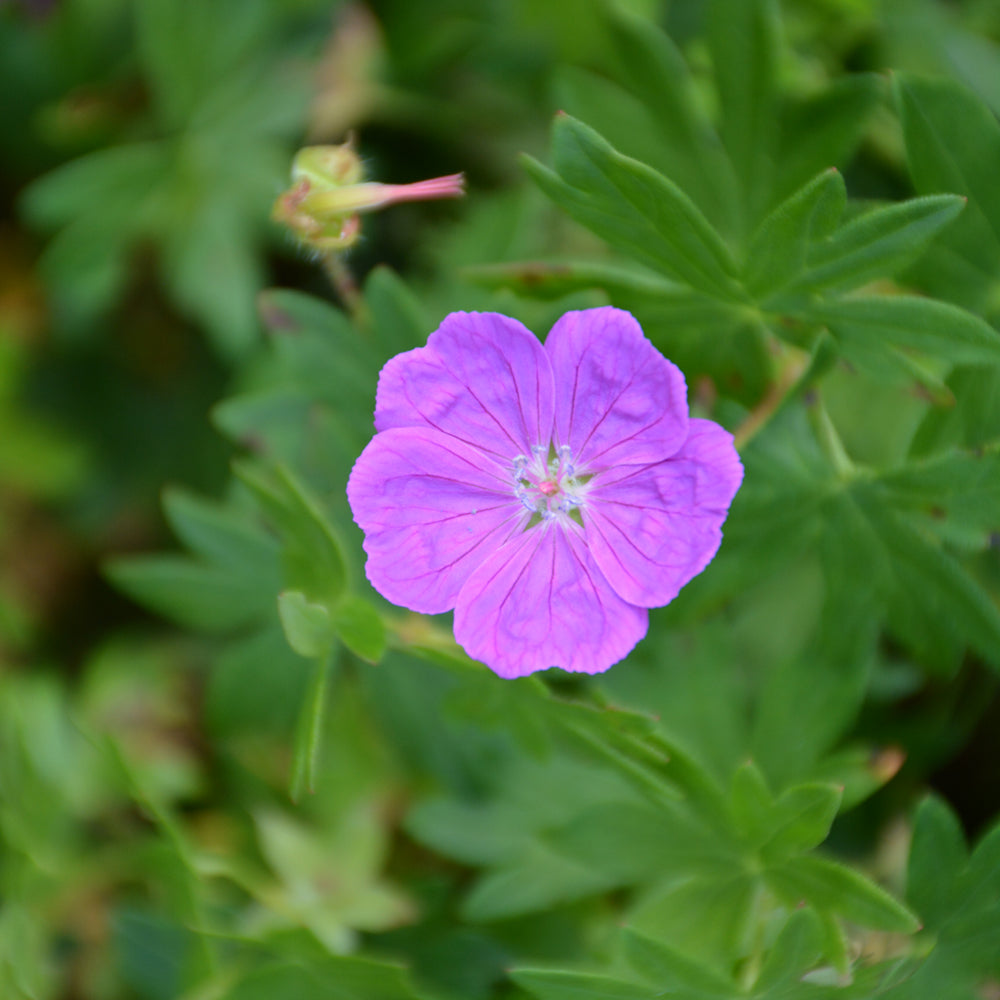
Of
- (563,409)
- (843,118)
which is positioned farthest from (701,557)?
(843,118)

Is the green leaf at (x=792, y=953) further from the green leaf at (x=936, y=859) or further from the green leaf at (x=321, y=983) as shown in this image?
the green leaf at (x=321, y=983)

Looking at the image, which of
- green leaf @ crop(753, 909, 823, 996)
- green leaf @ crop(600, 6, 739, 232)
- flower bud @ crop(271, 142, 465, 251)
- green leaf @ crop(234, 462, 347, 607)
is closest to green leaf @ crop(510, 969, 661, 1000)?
green leaf @ crop(753, 909, 823, 996)

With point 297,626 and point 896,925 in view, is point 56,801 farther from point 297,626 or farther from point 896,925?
point 896,925

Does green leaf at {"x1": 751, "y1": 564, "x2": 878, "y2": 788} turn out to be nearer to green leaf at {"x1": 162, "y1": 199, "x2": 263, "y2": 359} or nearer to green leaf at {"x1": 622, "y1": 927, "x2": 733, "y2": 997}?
green leaf at {"x1": 622, "y1": 927, "x2": 733, "y2": 997}

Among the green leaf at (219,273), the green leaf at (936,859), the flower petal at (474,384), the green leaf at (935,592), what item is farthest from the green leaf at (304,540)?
the green leaf at (219,273)

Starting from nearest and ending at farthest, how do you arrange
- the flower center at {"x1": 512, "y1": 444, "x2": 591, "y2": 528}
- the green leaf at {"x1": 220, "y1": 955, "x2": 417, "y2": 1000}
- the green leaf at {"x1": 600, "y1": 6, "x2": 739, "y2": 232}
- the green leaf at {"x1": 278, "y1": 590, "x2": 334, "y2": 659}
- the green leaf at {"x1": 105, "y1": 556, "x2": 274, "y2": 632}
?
1. the green leaf at {"x1": 278, "y1": 590, "x2": 334, "y2": 659}
2. the flower center at {"x1": 512, "y1": 444, "x2": 591, "y2": 528}
3. the green leaf at {"x1": 220, "y1": 955, "x2": 417, "y2": 1000}
4. the green leaf at {"x1": 600, "y1": 6, "x2": 739, "y2": 232}
5. the green leaf at {"x1": 105, "y1": 556, "x2": 274, "y2": 632}

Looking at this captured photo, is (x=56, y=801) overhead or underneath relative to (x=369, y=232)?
underneath
